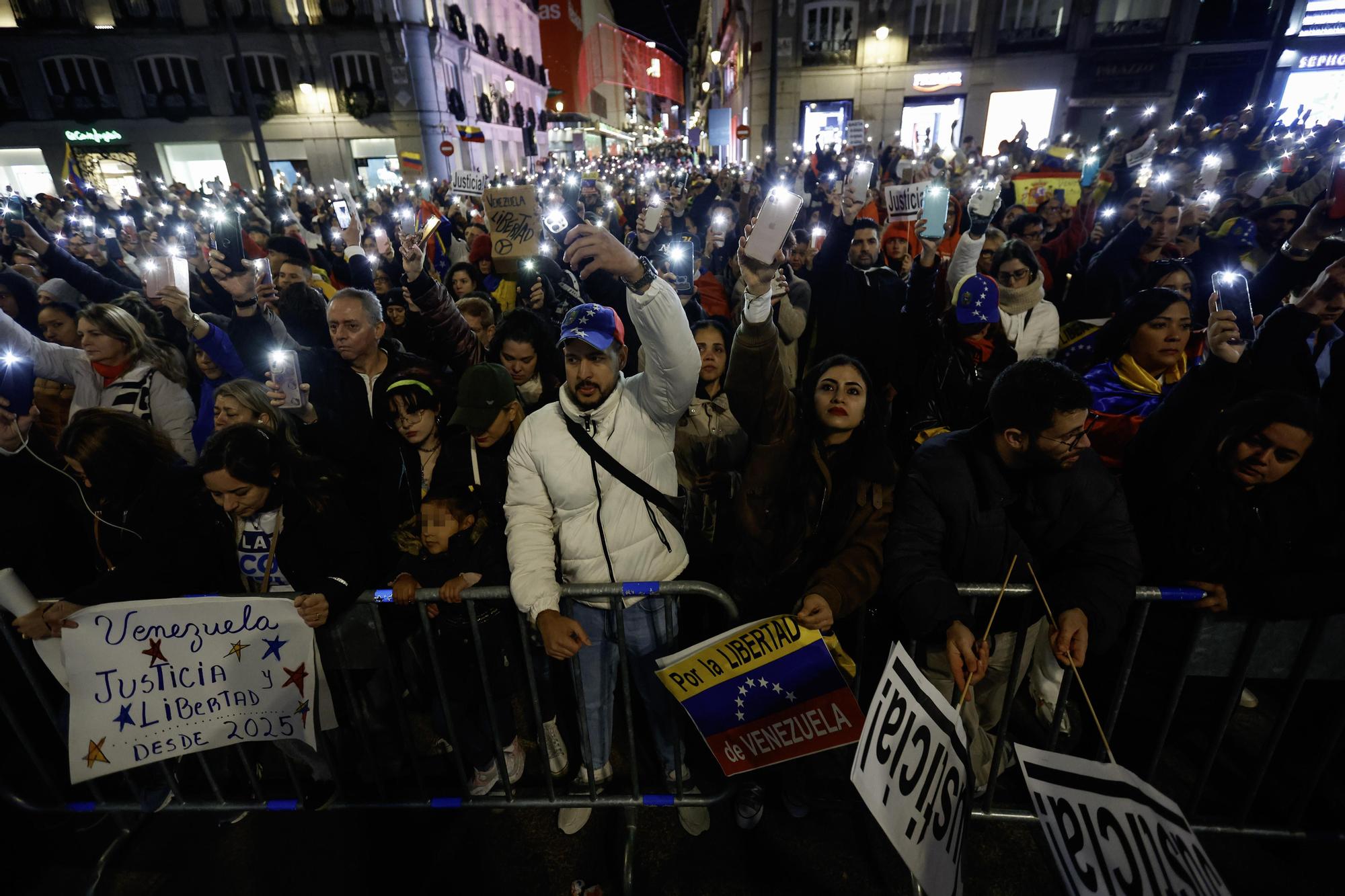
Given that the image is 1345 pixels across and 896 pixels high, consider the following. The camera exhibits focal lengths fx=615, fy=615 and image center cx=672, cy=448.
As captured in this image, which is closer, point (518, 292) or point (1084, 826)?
point (1084, 826)

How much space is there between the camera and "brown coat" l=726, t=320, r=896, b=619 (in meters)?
2.50

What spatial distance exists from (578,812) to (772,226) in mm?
2872

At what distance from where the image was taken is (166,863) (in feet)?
9.86

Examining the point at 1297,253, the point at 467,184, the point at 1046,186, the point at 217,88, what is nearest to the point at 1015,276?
the point at 1297,253

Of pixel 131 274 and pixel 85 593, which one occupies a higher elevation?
pixel 131 274

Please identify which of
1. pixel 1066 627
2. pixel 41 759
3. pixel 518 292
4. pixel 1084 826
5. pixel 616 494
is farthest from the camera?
pixel 518 292

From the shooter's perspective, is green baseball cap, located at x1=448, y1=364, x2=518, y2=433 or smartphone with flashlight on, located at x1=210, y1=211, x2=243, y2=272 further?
smartphone with flashlight on, located at x1=210, y1=211, x2=243, y2=272

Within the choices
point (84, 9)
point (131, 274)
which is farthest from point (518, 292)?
point (84, 9)

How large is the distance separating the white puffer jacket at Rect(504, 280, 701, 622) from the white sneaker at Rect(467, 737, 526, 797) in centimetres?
113

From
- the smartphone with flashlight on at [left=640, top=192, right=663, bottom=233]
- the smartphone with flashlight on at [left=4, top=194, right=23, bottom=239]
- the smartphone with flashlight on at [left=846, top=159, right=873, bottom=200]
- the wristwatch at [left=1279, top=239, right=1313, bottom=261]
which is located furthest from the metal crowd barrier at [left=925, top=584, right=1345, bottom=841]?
the smartphone with flashlight on at [left=4, top=194, right=23, bottom=239]

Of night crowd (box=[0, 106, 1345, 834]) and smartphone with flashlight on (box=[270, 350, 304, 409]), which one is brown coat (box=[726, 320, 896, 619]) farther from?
smartphone with flashlight on (box=[270, 350, 304, 409])

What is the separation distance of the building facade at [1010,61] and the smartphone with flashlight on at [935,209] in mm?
23523

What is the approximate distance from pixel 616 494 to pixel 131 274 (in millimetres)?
10460

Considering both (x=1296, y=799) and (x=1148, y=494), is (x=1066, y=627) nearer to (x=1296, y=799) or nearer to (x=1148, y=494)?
(x=1148, y=494)
